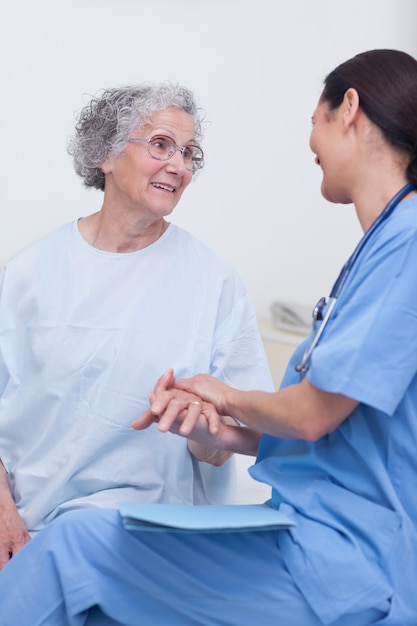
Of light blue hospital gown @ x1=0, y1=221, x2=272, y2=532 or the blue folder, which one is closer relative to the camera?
the blue folder

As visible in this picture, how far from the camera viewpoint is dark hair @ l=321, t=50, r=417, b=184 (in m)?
1.50

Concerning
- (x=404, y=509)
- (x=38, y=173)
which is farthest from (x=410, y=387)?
(x=38, y=173)

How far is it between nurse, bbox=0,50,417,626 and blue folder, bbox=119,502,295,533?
61 millimetres

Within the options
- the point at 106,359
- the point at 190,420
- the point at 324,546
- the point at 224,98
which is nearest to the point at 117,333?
the point at 106,359

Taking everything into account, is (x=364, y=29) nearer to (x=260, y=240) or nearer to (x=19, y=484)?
(x=260, y=240)

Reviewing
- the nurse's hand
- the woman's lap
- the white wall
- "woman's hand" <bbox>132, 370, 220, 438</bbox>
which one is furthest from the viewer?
the white wall

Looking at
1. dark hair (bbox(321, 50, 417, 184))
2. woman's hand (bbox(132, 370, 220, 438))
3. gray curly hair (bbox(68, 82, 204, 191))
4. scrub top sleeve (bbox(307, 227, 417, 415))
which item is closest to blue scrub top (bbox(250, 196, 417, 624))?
scrub top sleeve (bbox(307, 227, 417, 415))

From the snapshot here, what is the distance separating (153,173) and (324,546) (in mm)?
923

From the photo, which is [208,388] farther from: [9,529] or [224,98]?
[224,98]

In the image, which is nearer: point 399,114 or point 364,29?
point 399,114

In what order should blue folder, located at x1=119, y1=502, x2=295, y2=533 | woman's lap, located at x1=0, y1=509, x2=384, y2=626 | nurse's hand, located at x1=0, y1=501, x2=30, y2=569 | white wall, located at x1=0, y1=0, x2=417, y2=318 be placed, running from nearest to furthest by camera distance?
blue folder, located at x1=119, y1=502, x2=295, y2=533 < woman's lap, located at x1=0, y1=509, x2=384, y2=626 < nurse's hand, located at x1=0, y1=501, x2=30, y2=569 < white wall, located at x1=0, y1=0, x2=417, y2=318

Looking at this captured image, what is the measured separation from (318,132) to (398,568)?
0.73m

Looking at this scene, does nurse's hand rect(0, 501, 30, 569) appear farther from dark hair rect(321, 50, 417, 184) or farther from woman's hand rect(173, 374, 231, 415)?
dark hair rect(321, 50, 417, 184)

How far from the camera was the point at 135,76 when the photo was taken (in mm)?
3172
